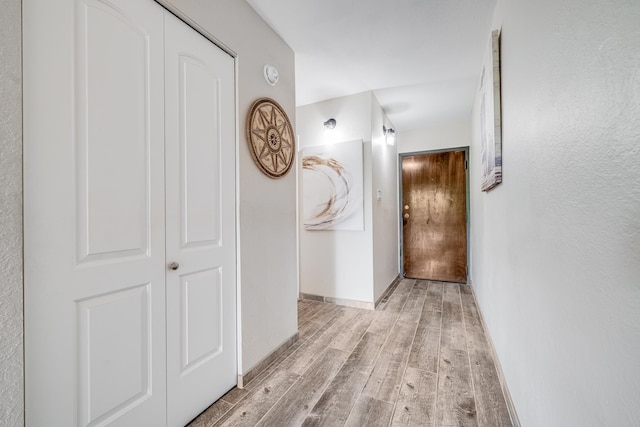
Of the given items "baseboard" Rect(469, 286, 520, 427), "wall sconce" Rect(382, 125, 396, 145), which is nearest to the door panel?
"baseboard" Rect(469, 286, 520, 427)

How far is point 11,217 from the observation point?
2.61ft

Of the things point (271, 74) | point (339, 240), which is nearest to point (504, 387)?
point (339, 240)

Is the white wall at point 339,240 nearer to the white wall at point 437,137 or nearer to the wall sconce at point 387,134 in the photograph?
the wall sconce at point 387,134

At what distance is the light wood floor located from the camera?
54.8 inches

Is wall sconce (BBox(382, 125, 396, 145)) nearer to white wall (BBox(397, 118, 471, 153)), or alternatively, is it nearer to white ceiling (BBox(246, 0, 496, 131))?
white ceiling (BBox(246, 0, 496, 131))

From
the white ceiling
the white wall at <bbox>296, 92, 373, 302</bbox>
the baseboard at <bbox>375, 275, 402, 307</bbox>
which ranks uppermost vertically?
the white ceiling

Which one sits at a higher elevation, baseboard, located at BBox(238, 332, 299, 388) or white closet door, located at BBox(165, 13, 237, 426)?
white closet door, located at BBox(165, 13, 237, 426)

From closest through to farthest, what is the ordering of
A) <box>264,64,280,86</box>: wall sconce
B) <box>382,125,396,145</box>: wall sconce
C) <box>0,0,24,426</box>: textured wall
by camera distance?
<box>0,0,24,426</box>: textured wall → <box>264,64,280,86</box>: wall sconce → <box>382,125,396,145</box>: wall sconce

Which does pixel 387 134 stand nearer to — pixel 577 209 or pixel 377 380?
pixel 377 380

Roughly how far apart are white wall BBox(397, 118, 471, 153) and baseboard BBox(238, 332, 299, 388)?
11.1 feet

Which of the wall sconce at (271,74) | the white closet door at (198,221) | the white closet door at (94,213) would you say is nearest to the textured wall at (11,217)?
the white closet door at (94,213)

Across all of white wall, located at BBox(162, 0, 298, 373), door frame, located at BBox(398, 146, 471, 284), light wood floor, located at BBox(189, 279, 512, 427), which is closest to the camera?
light wood floor, located at BBox(189, 279, 512, 427)

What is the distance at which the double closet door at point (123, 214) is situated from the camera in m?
0.88

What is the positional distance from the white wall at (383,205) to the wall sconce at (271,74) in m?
1.38
